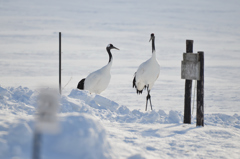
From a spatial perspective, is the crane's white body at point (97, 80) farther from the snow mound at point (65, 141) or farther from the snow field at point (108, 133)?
the snow mound at point (65, 141)

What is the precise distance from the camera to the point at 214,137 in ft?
23.2

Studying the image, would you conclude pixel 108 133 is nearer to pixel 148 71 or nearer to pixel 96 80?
pixel 148 71

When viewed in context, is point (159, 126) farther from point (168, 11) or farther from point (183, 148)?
point (168, 11)

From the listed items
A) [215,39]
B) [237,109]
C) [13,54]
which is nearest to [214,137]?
[237,109]

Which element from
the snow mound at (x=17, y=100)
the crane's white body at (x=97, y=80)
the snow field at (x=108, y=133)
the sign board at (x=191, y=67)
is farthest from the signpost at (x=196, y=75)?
the crane's white body at (x=97, y=80)

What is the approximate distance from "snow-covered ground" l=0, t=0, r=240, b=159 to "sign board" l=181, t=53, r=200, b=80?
0.95 meters

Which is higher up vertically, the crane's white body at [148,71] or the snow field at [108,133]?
the crane's white body at [148,71]

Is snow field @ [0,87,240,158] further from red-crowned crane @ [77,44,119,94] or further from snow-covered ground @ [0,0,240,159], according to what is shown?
red-crowned crane @ [77,44,119,94]

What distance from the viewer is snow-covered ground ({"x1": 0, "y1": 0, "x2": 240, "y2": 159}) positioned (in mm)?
5172

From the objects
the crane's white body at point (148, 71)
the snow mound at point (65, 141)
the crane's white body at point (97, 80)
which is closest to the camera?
the snow mound at point (65, 141)

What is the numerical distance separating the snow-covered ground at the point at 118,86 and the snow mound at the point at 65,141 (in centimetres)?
1

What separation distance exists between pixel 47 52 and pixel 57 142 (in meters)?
20.2

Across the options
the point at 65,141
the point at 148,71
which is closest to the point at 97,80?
the point at 148,71

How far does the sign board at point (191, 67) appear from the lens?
7.80 m
